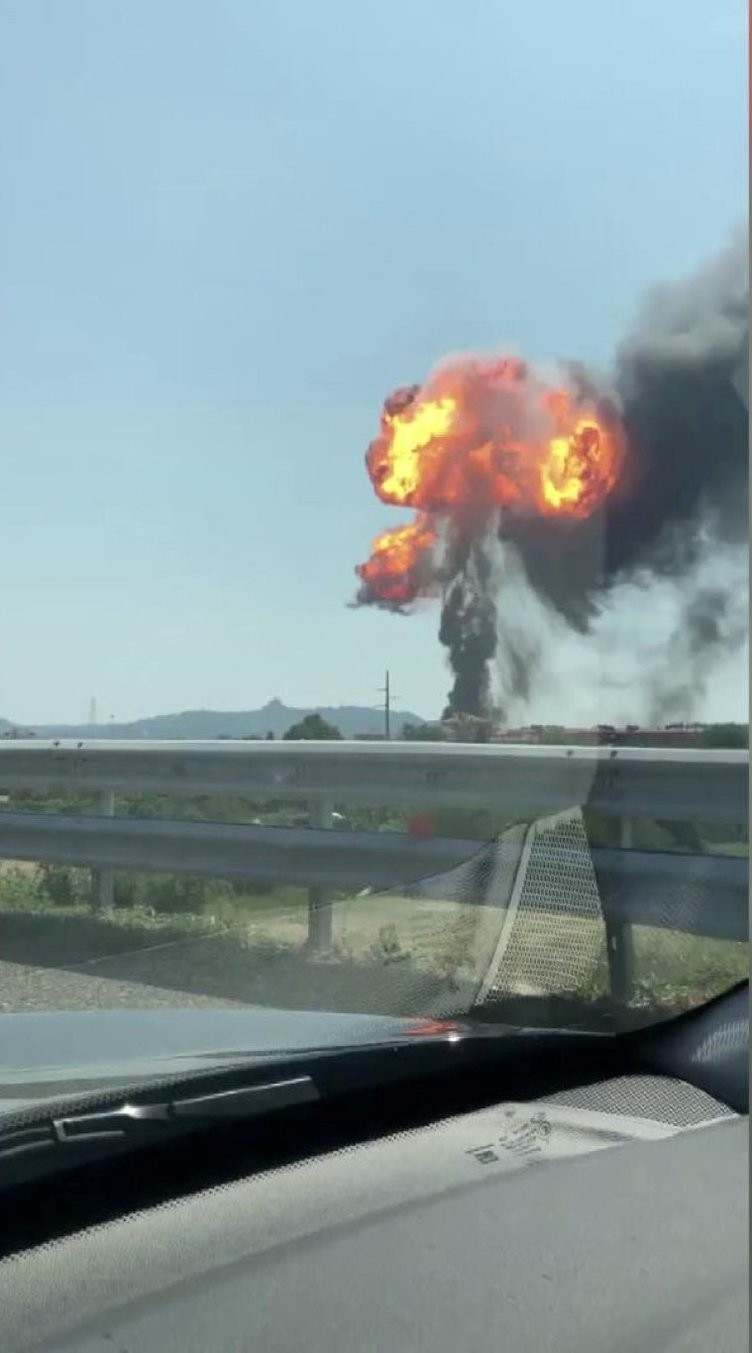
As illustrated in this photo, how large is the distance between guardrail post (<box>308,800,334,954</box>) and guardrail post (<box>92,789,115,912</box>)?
49cm

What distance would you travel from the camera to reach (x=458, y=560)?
329 centimetres

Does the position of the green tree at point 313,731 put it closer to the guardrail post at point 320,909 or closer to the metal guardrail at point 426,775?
the metal guardrail at point 426,775

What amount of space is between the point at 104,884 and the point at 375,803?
0.71 meters

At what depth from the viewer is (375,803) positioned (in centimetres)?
390

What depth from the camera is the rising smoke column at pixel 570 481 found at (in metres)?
3.01

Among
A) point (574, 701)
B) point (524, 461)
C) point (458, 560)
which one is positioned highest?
point (524, 461)

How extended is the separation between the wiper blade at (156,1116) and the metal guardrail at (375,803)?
2.91 ft

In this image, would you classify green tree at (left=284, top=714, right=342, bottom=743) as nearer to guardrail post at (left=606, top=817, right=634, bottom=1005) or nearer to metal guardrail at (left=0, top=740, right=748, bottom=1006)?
metal guardrail at (left=0, top=740, right=748, bottom=1006)

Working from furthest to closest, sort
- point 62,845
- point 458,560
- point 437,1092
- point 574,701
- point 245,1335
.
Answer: point 62,845 < point 574,701 < point 458,560 < point 437,1092 < point 245,1335

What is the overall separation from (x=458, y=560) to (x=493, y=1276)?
1508mm

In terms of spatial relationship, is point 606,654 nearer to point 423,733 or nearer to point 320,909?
point 423,733

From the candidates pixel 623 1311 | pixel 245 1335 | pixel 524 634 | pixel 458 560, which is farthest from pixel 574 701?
pixel 245 1335

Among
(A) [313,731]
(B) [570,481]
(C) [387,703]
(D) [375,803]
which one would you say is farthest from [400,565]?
(D) [375,803]

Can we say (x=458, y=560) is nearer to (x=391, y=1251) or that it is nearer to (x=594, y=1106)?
(x=594, y=1106)
